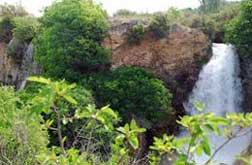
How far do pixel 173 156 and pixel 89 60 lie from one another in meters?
13.8

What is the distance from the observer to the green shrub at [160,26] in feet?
57.1

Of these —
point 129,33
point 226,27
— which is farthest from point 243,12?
point 129,33

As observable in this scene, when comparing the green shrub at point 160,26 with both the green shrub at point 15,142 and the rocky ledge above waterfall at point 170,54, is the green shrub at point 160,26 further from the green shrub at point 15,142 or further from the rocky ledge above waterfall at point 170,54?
the green shrub at point 15,142

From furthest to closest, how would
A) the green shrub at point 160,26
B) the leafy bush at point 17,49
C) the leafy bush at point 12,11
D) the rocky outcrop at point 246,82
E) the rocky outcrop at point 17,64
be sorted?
the leafy bush at point 12,11 → the leafy bush at point 17,49 → the rocky outcrop at point 17,64 → the green shrub at point 160,26 → the rocky outcrop at point 246,82

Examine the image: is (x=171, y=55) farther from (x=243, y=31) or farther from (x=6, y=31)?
(x=6, y=31)

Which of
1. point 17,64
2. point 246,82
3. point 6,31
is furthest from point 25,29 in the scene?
point 246,82

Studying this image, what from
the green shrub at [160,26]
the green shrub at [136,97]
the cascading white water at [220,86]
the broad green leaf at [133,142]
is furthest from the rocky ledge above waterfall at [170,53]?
the broad green leaf at [133,142]

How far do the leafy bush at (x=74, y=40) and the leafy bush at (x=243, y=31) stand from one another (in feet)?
14.4

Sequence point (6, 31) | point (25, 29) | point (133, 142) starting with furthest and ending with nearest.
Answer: point (6, 31)
point (25, 29)
point (133, 142)

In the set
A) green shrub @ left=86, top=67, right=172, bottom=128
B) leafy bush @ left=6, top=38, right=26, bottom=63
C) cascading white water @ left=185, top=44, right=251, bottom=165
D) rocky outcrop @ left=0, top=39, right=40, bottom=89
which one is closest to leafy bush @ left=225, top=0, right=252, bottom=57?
cascading white water @ left=185, top=44, right=251, bottom=165

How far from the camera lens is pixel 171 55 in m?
17.3

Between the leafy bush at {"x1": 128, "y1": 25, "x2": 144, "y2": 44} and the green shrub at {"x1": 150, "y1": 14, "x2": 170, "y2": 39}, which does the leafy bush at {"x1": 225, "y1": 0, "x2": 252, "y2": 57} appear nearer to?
the green shrub at {"x1": 150, "y1": 14, "x2": 170, "y2": 39}

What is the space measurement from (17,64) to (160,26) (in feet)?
20.8

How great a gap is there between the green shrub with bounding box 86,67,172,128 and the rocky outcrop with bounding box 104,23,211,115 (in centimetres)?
96
